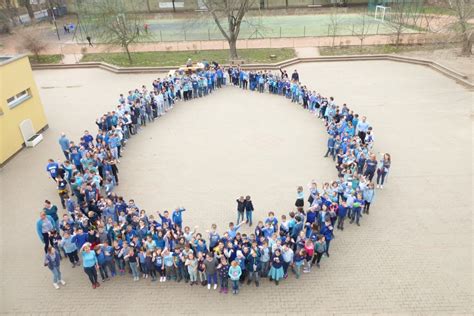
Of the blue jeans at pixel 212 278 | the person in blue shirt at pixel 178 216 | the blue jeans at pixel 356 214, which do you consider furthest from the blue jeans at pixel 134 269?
the blue jeans at pixel 356 214

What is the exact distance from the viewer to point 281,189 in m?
13.2

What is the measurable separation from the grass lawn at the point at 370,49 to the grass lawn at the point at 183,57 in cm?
293

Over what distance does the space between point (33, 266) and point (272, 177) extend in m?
8.21

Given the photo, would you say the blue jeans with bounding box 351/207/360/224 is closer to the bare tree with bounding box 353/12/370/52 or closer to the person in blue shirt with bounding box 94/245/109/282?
the person in blue shirt with bounding box 94/245/109/282

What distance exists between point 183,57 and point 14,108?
15.3 m

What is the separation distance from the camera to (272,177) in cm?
1390

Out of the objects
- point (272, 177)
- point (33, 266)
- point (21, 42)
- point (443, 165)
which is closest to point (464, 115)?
point (443, 165)

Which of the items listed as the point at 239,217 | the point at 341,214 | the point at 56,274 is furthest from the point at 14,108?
the point at 341,214

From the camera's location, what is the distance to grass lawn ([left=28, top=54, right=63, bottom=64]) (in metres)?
29.2

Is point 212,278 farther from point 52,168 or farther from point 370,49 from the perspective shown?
point 370,49

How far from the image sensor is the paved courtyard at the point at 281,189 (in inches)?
364

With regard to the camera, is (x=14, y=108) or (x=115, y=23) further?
(x=115, y=23)

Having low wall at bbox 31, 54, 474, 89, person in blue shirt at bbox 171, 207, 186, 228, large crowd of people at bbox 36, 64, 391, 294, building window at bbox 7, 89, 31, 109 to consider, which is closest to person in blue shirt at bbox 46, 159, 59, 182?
large crowd of people at bbox 36, 64, 391, 294

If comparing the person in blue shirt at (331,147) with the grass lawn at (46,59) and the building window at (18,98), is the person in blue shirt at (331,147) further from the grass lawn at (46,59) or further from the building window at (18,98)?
the grass lawn at (46,59)
